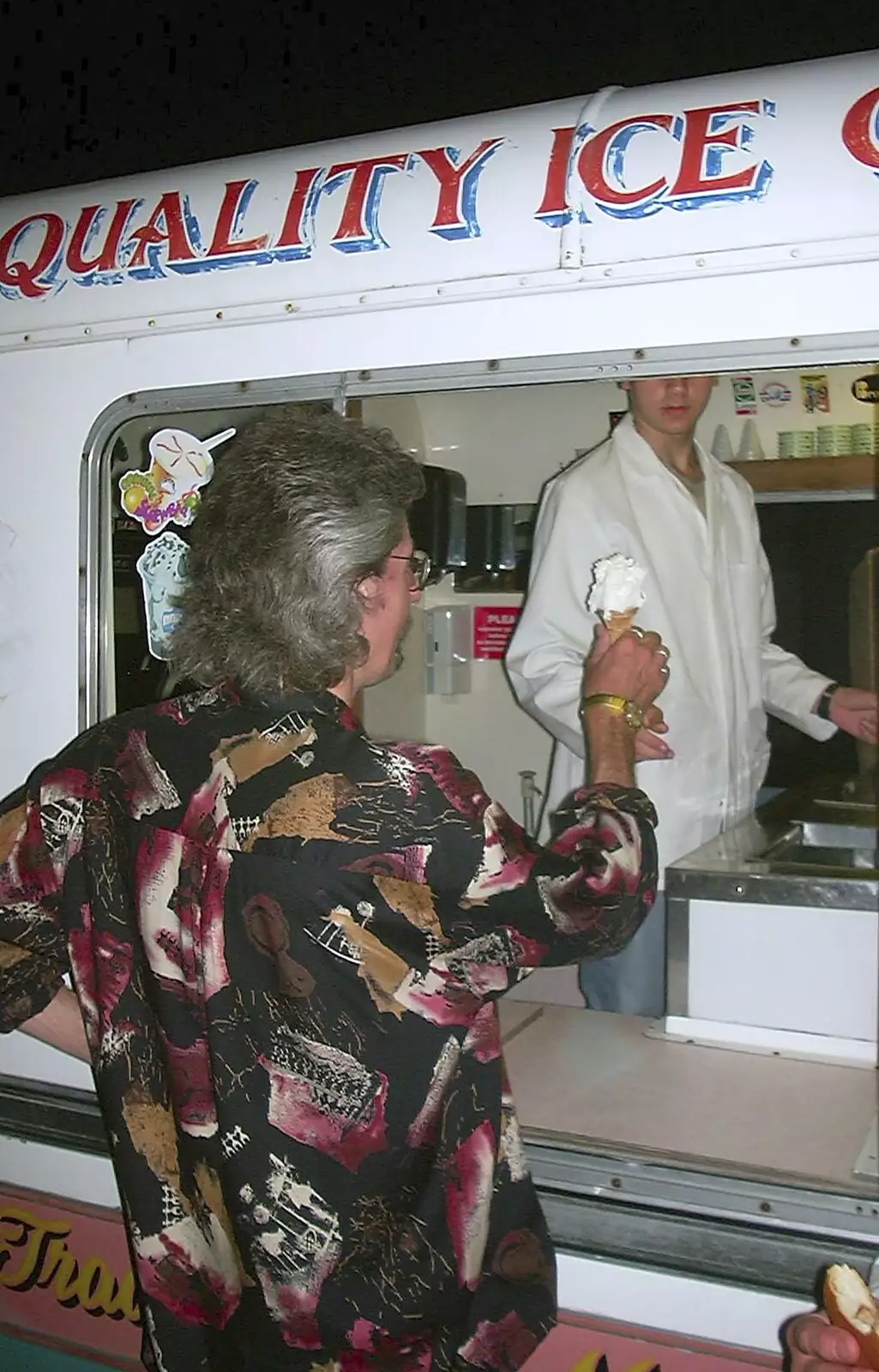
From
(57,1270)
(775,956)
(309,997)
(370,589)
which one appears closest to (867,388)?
(370,589)

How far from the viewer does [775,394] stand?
2410mm

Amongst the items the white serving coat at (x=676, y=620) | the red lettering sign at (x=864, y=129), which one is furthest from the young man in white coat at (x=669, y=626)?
the red lettering sign at (x=864, y=129)

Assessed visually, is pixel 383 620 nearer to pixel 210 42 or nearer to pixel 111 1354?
pixel 111 1354

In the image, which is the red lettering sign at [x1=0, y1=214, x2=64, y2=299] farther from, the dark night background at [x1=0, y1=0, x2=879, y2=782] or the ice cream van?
the dark night background at [x1=0, y1=0, x2=879, y2=782]

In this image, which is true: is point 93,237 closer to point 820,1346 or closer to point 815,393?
point 815,393

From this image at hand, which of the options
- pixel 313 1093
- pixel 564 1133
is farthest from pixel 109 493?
pixel 564 1133

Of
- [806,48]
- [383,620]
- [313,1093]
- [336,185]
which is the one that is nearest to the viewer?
[313,1093]

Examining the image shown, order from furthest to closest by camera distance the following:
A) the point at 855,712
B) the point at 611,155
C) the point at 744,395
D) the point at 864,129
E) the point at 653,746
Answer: the point at 653,746 → the point at 744,395 → the point at 855,712 → the point at 611,155 → the point at 864,129

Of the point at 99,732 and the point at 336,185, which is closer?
the point at 99,732

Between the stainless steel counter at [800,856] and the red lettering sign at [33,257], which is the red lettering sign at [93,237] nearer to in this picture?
the red lettering sign at [33,257]

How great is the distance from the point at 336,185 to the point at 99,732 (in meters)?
1.10

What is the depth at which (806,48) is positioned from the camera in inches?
231

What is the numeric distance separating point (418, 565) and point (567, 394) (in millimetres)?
1173

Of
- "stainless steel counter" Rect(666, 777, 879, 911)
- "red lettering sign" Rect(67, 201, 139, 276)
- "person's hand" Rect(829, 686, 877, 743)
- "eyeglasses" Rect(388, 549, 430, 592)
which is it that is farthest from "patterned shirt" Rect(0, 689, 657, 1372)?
"red lettering sign" Rect(67, 201, 139, 276)
